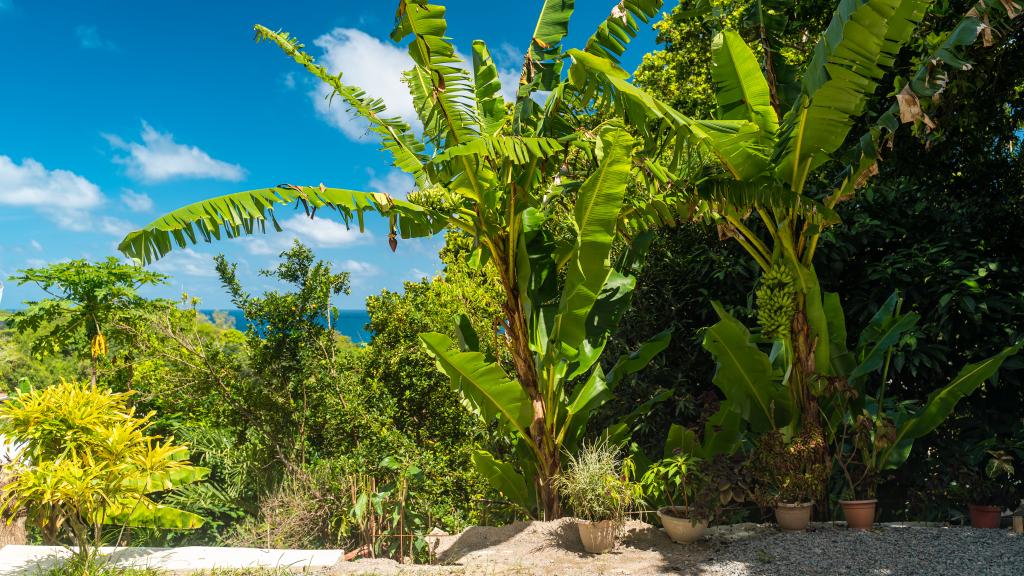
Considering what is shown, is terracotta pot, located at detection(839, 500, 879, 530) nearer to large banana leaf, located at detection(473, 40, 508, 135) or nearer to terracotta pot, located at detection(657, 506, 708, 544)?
terracotta pot, located at detection(657, 506, 708, 544)

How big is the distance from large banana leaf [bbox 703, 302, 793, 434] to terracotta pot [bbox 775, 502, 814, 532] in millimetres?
579

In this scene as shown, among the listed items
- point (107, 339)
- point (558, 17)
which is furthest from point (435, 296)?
point (107, 339)

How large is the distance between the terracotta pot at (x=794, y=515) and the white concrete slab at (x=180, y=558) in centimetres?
329

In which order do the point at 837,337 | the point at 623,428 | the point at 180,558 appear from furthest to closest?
the point at 623,428
the point at 837,337
the point at 180,558

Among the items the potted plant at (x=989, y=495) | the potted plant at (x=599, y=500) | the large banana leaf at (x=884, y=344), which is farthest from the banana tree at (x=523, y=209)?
the potted plant at (x=989, y=495)

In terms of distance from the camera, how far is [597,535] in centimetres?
481

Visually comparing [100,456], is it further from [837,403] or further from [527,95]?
[837,403]

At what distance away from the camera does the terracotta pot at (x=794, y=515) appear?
192 inches

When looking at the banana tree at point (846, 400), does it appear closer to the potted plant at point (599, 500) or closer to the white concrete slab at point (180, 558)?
the potted plant at point (599, 500)

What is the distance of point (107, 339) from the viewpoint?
7.51m

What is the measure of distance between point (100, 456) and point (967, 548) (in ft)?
19.0

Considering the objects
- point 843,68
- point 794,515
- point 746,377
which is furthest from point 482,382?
point 843,68

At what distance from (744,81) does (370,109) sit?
2858mm

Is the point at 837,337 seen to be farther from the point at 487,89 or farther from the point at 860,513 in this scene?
the point at 487,89
